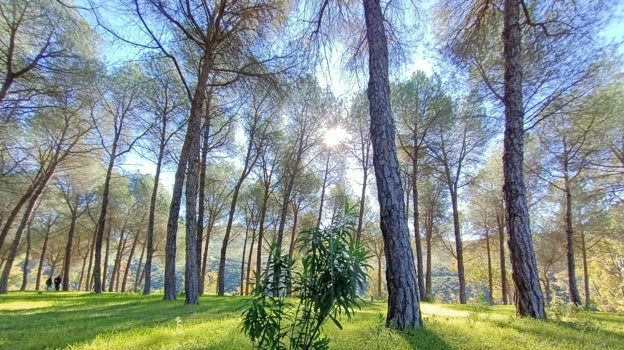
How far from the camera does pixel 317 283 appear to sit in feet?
7.32

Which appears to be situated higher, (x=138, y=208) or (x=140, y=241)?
(x=138, y=208)

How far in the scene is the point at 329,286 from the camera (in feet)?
7.19

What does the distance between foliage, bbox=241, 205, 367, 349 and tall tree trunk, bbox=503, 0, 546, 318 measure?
555cm

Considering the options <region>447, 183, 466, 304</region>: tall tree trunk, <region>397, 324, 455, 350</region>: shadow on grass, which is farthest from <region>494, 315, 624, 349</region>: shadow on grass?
<region>447, 183, 466, 304</region>: tall tree trunk

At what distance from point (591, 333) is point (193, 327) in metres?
6.09

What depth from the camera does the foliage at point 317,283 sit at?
7.02 ft

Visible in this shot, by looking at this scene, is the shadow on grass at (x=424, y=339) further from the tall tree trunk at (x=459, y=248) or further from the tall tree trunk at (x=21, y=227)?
the tall tree trunk at (x=21, y=227)

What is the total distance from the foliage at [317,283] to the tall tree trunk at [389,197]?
276cm

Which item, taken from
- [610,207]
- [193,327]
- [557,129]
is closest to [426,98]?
[557,129]

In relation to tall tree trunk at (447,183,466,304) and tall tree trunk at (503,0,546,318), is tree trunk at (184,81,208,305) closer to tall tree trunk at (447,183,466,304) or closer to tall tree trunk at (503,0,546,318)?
tall tree trunk at (503,0,546,318)

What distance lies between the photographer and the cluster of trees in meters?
6.85

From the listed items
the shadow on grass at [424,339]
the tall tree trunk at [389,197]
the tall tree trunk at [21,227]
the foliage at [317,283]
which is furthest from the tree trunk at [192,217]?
the tall tree trunk at [21,227]

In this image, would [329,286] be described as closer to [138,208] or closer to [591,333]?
[591,333]

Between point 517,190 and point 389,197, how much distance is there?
3256 mm
